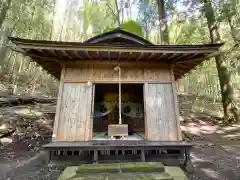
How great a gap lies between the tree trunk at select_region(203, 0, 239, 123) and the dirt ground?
28.1 inches

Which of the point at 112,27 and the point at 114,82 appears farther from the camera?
the point at 112,27

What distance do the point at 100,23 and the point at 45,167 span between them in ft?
58.7

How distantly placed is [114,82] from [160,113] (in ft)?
5.27

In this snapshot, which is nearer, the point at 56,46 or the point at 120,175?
the point at 120,175

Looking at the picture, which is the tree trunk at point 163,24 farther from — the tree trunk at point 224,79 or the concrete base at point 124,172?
the concrete base at point 124,172

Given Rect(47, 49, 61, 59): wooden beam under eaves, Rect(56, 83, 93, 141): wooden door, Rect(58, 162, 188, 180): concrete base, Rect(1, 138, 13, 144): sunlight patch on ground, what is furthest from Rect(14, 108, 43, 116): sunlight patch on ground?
Rect(58, 162, 188, 180): concrete base

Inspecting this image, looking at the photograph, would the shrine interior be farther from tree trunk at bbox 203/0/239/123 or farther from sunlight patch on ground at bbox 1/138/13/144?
tree trunk at bbox 203/0/239/123

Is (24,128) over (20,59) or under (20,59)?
under

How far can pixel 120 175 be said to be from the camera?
308cm

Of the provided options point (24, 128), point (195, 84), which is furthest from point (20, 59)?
point (195, 84)

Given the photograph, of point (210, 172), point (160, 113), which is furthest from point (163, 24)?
point (210, 172)

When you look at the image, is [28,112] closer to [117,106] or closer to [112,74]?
[117,106]

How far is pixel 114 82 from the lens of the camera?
4.80 m

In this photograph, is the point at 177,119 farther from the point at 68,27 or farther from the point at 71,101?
the point at 68,27
